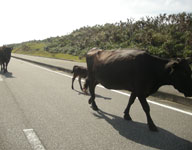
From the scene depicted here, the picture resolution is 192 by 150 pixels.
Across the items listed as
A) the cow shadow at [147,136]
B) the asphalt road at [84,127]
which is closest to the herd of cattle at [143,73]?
the cow shadow at [147,136]

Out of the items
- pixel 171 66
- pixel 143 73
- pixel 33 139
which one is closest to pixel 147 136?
pixel 143 73

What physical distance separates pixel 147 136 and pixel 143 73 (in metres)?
1.33

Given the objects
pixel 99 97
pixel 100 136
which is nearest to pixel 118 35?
pixel 99 97

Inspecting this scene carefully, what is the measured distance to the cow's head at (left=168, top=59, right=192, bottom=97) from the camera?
14.5 ft

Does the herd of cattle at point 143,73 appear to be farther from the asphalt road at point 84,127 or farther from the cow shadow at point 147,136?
the asphalt road at point 84,127

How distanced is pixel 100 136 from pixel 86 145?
0.49m

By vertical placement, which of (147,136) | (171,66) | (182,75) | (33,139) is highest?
(171,66)

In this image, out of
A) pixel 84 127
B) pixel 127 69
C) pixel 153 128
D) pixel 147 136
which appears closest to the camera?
pixel 147 136

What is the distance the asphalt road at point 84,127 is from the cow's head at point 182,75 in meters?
0.90

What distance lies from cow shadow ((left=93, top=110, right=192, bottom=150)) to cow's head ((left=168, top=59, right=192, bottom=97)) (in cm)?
96

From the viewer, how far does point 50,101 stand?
7340 mm

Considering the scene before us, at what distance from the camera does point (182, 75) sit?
4.41 m

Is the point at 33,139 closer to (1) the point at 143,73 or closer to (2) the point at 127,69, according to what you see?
(2) the point at 127,69

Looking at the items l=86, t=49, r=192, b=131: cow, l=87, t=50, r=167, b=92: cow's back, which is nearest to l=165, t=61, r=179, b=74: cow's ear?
l=86, t=49, r=192, b=131: cow
